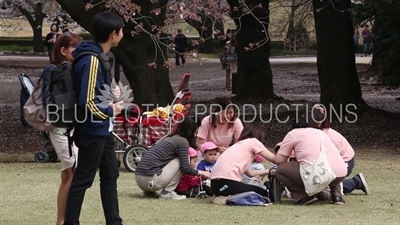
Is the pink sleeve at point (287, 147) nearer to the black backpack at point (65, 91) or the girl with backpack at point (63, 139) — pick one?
the girl with backpack at point (63, 139)

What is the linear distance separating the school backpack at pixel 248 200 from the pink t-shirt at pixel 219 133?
1870 millimetres

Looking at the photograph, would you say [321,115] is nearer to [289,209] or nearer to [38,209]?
[289,209]

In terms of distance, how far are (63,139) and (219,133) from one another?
373 cm

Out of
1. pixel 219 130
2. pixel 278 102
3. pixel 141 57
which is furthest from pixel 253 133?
pixel 278 102

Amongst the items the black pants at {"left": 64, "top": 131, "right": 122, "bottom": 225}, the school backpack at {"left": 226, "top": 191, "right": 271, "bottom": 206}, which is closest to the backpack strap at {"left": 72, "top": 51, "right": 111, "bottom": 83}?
the black pants at {"left": 64, "top": 131, "right": 122, "bottom": 225}

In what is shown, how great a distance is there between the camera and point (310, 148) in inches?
333

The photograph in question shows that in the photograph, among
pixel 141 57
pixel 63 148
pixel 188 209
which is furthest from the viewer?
pixel 141 57

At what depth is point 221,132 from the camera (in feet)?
34.1

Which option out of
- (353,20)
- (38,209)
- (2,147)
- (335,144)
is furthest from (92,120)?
(353,20)

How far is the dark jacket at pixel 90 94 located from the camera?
19.8ft

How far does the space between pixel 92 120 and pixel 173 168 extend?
2977 mm

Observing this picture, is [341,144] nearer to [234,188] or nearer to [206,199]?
[234,188]

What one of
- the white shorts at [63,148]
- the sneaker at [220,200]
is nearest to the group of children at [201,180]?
the sneaker at [220,200]

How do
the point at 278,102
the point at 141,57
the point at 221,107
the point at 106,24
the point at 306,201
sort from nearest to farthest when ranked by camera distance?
the point at 106,24 < the point at 306,201 < the point at 221,107 < the point at 141,57 < the point at 278,102
